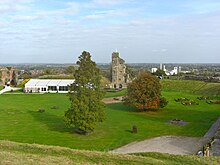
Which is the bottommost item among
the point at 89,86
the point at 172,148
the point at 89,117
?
the point at 172,148

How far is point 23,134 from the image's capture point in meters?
28.0

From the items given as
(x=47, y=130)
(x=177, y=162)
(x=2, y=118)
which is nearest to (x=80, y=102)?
(x=47, y=130)

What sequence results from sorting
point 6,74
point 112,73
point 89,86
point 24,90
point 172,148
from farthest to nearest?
point 6,74 → point 112,73 → point 24,90 → point 89,86 → point 172,148

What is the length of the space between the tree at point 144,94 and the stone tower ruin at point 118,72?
115 feet

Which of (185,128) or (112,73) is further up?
(112,73)

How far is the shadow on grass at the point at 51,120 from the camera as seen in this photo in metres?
30.8

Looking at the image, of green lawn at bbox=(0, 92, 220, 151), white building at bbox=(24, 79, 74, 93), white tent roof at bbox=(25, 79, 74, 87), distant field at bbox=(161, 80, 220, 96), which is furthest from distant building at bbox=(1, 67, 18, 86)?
green lawn at bbox=(0, 92, 220, 151)

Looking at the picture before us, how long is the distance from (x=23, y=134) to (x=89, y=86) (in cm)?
772

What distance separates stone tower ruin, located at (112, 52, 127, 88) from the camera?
7700 centimetres

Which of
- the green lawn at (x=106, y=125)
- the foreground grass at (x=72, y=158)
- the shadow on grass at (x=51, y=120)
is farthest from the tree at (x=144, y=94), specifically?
the foreground grass at (x=72, y=158)

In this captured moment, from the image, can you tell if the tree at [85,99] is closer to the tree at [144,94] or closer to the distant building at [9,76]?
the tree at [144,94]

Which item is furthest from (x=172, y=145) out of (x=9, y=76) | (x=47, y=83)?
(x=9, y=76)

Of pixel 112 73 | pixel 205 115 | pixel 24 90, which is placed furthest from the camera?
pixel 112 73

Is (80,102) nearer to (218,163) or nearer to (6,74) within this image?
(218,163)
